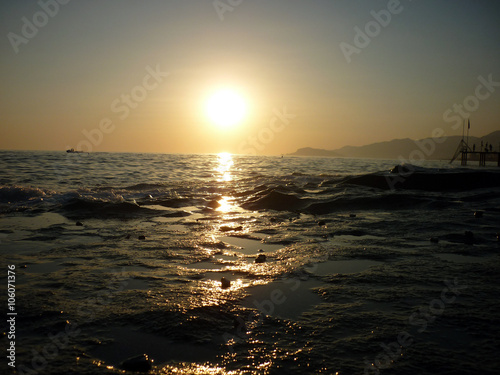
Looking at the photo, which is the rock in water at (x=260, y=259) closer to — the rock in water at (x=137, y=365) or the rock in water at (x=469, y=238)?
the rock in water at (x=137, y=365)

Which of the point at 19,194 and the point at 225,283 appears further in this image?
the point at 19,194

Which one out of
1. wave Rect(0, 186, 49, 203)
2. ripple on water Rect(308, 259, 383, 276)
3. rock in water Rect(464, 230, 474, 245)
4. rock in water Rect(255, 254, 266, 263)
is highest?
wave Rect(0, 186, 49, 203)

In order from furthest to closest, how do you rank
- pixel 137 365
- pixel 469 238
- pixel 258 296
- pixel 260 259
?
pixel 469 238
pixel 260 259
pixel 258 296
pixel 137 365

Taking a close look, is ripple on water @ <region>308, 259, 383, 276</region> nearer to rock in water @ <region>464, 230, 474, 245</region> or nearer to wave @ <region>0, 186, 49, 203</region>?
rock in water @ <region>464, 230, 474, 245</region>

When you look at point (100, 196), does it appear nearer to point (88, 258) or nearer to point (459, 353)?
point (88, 258)

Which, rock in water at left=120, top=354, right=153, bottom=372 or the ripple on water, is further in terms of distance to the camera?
the ripple on water

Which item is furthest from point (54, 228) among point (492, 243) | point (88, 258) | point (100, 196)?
point (492, 243)

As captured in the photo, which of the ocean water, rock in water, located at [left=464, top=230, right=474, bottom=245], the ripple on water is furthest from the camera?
rock in water, located at [left=464, top=230, right=474, bottom=245]

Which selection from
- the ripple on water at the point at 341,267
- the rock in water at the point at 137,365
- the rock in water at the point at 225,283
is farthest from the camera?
the ripple on water at the point at 341,267

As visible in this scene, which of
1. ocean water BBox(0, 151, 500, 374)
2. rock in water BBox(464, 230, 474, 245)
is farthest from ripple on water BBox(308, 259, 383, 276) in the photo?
rock in water BBox(464, 230, 474, 245)

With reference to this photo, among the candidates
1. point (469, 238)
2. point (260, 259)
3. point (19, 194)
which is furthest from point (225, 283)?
point (19, 194)

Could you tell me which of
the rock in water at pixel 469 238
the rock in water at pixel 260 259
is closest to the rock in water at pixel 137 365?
the rock in water at pixel 260 259

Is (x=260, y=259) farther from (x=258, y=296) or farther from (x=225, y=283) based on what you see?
(x=258, y=296)

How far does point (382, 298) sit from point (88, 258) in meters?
5.40
